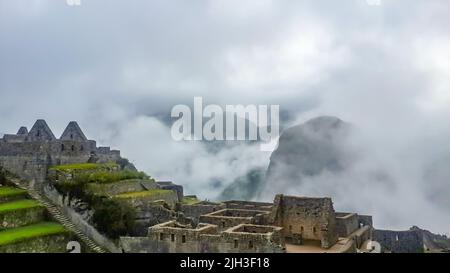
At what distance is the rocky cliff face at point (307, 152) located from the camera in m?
58.8

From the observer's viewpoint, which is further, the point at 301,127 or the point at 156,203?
the point at 301,127

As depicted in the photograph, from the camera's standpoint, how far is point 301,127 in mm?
61281

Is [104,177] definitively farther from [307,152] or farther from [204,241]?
[307,152]

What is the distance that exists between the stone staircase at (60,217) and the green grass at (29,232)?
0.43 meters

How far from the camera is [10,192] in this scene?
2297 cm

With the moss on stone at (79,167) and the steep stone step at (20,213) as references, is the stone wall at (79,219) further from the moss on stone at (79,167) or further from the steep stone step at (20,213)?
the moss on stone at (79,167)

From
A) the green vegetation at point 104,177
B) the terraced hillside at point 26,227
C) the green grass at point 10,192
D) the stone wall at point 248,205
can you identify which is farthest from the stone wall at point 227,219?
the green grass at point 10,192

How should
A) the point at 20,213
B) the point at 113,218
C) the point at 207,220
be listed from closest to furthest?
the point at 20,213 → the point at 113,218 → the point at 207,220

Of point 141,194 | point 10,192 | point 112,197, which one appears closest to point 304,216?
point 141,194

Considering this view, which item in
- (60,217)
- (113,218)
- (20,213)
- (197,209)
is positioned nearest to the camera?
(20,213)

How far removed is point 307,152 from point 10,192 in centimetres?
4413
